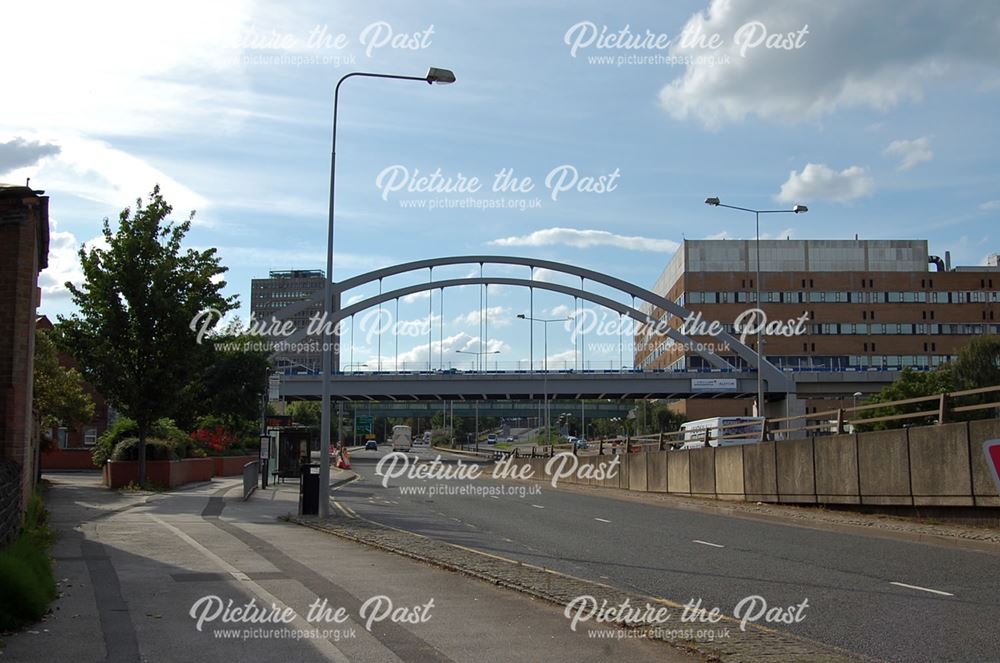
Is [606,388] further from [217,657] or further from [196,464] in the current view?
[217,657]

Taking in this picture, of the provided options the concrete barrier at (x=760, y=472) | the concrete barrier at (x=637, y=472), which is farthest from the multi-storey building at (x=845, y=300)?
the concrete barrier at (x=760, y=472)

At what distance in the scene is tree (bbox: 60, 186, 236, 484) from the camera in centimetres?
3103

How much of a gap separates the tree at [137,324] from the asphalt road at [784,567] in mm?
10320

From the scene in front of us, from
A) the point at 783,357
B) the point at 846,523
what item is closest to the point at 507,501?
the point at 846,523

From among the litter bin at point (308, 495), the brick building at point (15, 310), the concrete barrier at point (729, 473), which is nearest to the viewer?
the brick building at point (15, 310)

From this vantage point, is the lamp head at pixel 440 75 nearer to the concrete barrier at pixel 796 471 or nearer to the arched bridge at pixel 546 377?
the concrete barrier at pixel 796 471

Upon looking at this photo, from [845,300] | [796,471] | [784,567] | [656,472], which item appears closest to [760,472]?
[796,471]

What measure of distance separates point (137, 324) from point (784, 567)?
934 inches

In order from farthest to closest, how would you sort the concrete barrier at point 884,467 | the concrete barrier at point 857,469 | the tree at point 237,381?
the tree at point 237,381 → the concrete barrier at point 884,467 → the concrete barrier at point 857,469

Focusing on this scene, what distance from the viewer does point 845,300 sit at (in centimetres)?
10706

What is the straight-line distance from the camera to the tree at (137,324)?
3103cm

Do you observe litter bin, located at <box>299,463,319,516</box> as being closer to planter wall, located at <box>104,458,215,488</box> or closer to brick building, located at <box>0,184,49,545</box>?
brick building, located at <box>0,184,49,545</box>

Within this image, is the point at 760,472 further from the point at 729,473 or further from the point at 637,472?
the point at 637,472

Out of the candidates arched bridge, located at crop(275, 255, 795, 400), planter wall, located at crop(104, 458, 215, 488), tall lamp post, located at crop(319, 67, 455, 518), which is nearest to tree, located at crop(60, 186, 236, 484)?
planter wall, located at crop(104, 458, 215, 488)
